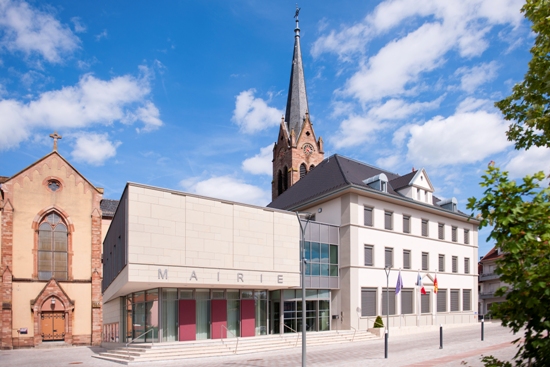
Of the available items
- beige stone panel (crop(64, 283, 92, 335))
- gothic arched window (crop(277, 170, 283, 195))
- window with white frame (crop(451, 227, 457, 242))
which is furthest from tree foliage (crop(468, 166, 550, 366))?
gothic arched window (crop(277, 170, 283, 195))

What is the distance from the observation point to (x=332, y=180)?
38.6 m

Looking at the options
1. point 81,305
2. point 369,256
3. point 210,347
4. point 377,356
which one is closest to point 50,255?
point 81,305

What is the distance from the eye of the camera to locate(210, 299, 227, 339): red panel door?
95.7 ft

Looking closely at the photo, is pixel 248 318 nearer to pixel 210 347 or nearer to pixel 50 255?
pixel 210 347

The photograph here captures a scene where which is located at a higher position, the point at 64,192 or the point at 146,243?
the point at 64,192

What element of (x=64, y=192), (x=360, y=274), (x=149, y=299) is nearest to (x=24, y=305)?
(x=64, y=192)

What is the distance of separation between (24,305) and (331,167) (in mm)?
27224

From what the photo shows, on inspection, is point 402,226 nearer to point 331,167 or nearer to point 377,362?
point 331,167

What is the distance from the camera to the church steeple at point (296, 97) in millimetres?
71312

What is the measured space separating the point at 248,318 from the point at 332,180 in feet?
42.0

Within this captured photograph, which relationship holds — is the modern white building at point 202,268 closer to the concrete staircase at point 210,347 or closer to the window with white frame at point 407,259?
the concrete staircase at point 210,347

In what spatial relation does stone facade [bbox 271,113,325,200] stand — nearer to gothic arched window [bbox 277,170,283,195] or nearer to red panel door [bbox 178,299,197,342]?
gothic arched window [bbox 277,170,283,195]

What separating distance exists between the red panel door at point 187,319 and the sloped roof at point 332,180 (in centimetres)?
1344

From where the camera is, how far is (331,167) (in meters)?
41.2
